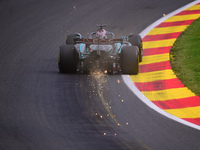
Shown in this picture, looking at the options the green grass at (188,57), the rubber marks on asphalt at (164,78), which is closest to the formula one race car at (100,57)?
the rubber marks on asphalt at (164,78)

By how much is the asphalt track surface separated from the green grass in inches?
70.3

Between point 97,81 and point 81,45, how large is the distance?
1.51 metres

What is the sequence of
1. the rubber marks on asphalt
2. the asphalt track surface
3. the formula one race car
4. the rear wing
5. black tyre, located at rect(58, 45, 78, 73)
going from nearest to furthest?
the asphalt track surface, the rubber marks on asphalt, the formula one race car, black tyre, located at rect(58, 45, 78, 73), the rear wing

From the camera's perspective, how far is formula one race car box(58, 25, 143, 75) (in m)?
14.3

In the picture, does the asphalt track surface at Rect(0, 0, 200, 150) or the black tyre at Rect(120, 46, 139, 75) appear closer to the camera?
the asphalt track surface at Rect(0, 0, 200, 150)

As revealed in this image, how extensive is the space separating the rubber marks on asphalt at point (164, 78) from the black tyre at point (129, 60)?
0.25 meters

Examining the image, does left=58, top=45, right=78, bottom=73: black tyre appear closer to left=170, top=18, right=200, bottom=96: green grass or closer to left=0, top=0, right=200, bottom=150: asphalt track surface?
left=0, top=0, right=200, bottom=150: asphalt track surface

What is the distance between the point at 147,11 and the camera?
22234 mm

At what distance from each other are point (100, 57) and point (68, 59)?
3.04 feet

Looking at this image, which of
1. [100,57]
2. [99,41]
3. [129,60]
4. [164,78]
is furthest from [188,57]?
[100,57]

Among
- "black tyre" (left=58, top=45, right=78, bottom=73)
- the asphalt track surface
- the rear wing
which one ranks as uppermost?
the rear wing

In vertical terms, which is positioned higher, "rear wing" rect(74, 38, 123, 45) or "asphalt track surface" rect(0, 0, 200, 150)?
"rear wing" rect(74, 38, 123, 45)

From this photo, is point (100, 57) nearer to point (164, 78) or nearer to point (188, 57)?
point (164, 78)

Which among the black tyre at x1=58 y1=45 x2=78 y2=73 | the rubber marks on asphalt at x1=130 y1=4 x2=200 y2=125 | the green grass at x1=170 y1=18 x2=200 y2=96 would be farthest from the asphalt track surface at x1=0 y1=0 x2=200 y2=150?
the green grass at x1=170 y1=18 x2=200 y2=96
